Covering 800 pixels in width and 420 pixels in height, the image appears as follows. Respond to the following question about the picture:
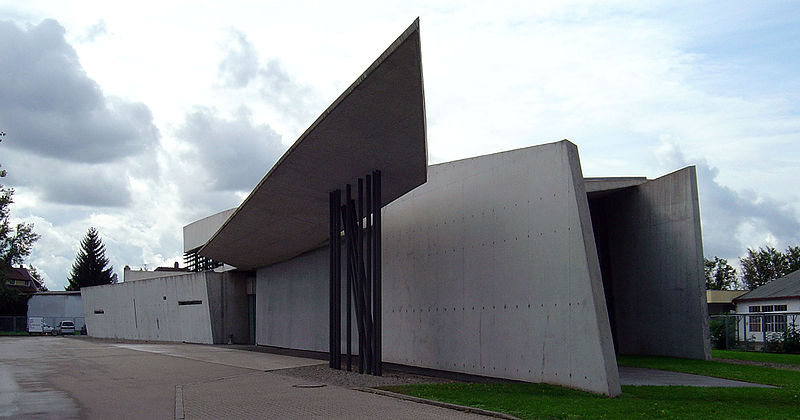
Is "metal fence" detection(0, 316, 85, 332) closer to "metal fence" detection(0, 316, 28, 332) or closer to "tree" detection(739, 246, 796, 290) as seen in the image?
"metal fence" detection(0, 316, 28, 332)

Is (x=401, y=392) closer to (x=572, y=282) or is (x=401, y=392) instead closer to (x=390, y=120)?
(x=572, y=282)

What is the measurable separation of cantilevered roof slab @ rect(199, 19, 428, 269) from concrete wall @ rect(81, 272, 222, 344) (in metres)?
11.1

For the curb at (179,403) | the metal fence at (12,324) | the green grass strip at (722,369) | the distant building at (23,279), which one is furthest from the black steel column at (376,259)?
the distant building at (23,279)

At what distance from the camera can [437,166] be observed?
20.6 meters

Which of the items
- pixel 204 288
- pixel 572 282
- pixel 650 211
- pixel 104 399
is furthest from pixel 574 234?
pixel 204 288

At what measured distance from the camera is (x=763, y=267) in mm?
70062

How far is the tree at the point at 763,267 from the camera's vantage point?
6819 cm

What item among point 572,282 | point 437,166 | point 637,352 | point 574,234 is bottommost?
point 637,352

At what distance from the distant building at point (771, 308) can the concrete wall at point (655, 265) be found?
21.1 ft

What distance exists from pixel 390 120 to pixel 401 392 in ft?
16.8

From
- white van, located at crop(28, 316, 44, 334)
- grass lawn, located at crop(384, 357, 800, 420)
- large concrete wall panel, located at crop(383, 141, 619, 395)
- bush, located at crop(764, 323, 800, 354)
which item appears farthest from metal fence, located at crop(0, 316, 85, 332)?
grass lawn, located at crop(384, 357, 800, 420)

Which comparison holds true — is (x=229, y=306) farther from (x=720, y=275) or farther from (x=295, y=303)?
(x=720, y=275)

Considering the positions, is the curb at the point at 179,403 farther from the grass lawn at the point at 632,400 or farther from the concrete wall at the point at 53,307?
the concrete wall at the point at 53,307

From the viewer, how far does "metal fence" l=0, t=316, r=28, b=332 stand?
61.1m
